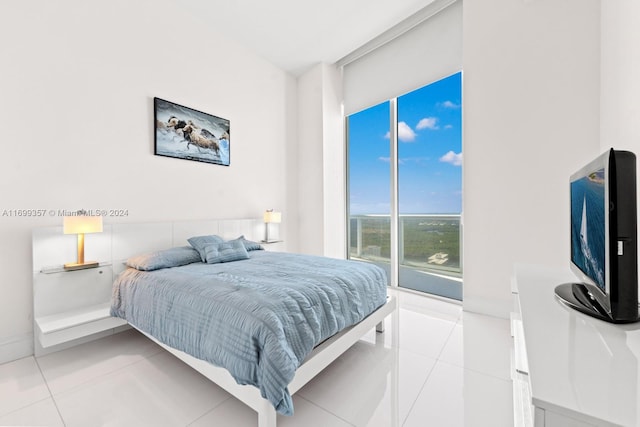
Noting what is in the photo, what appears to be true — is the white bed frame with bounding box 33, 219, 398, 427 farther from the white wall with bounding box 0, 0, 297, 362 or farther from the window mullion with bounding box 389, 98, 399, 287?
the window mullion with bounding box 389, 98, 399, 287

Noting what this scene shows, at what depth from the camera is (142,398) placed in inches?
62.5

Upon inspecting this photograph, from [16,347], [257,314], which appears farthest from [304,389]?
[16,347]

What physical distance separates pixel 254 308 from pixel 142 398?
3.24ft

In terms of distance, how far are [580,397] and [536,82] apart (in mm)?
2902

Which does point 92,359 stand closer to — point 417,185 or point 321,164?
point 321,164

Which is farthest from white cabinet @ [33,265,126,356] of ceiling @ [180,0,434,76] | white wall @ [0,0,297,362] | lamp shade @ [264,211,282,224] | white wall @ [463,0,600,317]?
white wall @ [463,0,600,317]

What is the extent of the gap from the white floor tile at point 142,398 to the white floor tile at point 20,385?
0.16 m

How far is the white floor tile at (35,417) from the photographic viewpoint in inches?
55.1

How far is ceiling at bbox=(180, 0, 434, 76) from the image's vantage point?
3.01 metres

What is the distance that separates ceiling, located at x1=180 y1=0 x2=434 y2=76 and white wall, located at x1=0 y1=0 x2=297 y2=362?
0.25 meters

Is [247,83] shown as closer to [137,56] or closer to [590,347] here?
[137,56]

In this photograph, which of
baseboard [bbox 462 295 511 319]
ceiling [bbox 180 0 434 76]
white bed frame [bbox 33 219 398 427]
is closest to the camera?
white bed frame [bbox 33 219 398 427]

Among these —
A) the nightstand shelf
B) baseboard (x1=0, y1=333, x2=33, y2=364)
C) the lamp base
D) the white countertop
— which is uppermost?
the white countertop

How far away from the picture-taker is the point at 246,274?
1.98m
